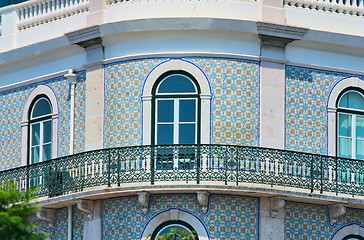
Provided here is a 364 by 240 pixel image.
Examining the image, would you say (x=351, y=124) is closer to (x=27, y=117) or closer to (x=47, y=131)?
(x=47, y=131)

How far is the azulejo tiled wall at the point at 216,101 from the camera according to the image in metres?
37.8

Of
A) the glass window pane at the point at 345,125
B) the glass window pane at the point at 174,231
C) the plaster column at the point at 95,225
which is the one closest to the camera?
the glass window pane at the point at 174,231

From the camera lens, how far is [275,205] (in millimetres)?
37031

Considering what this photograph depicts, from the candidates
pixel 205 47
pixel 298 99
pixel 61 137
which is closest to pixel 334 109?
pixel 298 99

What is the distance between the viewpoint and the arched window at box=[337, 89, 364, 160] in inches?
1531

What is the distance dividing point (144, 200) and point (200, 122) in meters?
2.20

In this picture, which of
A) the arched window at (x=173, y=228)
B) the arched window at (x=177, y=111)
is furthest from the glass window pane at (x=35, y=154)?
the arched window at (x=173, y=228)

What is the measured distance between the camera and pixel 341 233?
37.8 metres

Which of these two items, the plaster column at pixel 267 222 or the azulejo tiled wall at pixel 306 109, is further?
the azulejo tiled wall at pixel 306 109

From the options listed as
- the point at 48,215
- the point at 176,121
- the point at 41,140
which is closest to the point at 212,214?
the point at 176,121

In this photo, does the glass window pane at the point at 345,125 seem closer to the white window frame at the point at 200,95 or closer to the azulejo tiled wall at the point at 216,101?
the azulejo tiled wall at the point at 216,101

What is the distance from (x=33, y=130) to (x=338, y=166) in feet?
23.2

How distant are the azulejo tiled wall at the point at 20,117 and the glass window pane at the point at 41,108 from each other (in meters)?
0.30

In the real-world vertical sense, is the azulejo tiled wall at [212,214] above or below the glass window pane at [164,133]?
below
